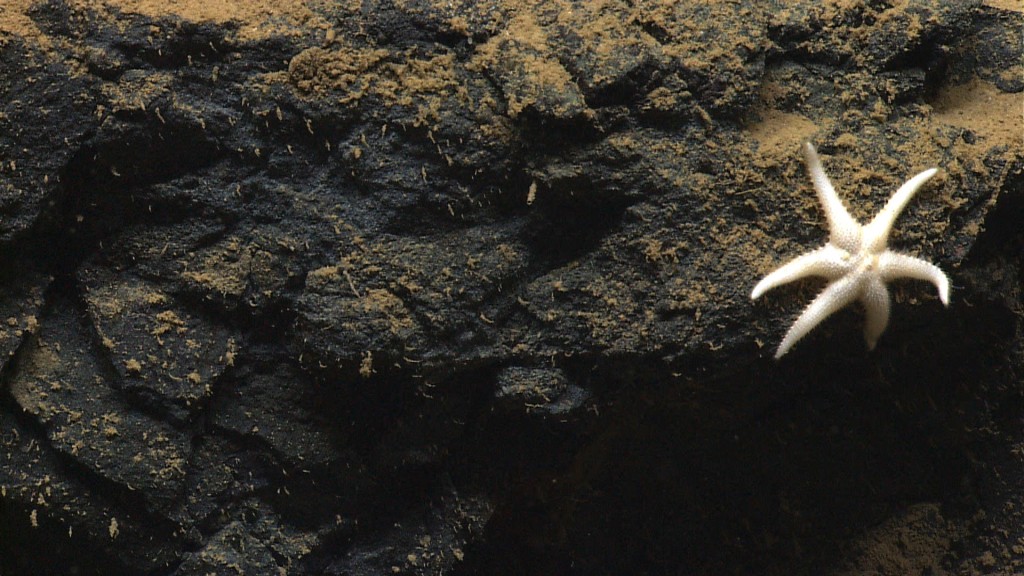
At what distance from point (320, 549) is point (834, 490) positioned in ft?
7.41

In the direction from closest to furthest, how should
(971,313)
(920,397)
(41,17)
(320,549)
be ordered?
(41,17) → (320,549) → (971,313) → (920,397)

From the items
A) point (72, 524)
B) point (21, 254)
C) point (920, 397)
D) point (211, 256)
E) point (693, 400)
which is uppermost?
point (920, 397)

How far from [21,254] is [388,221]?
1255 millimetres

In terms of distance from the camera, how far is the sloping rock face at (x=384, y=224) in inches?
107

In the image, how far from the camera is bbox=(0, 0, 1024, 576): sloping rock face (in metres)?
2.73

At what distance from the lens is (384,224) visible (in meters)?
2.78

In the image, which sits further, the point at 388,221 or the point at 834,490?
the point at 834,490

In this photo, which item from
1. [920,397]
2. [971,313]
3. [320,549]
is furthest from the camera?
[920,397]

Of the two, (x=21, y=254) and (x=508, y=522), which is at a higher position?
(x=21, y=254)

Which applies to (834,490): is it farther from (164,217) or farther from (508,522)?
(164,217)

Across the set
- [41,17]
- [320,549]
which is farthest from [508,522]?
[41,17]

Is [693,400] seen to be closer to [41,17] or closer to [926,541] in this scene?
[926,541]

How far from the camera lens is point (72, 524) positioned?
112 inches

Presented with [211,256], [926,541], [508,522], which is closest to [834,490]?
[926,541]
